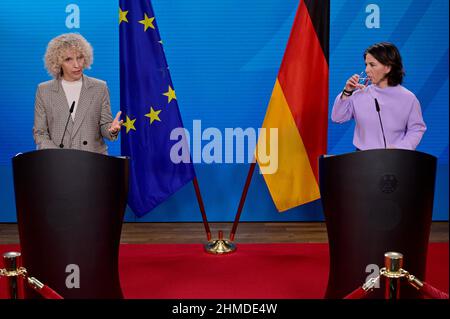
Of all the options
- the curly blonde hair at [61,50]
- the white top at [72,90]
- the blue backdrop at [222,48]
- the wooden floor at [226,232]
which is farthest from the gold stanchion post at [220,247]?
the curly blonde hair at [61,50]

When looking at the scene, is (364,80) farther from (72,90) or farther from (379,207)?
(72,90)

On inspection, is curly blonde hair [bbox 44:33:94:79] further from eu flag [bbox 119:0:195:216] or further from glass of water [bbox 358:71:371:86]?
glass of water [bbox 358:71:371:86]

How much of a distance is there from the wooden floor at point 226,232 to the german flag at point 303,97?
738mm

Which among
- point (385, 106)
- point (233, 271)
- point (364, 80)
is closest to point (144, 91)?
point (233, 271)

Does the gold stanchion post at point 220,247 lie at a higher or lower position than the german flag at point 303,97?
lower

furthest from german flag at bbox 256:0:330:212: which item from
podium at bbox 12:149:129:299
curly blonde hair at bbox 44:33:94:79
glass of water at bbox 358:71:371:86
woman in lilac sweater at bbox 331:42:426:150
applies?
podium at bbox 12:149:129:299

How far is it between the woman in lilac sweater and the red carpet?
0.89 m

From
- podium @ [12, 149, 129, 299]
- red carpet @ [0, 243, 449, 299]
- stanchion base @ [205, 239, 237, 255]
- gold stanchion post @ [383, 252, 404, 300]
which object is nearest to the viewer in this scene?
gold stanchion post @ [383, 252, 404, 300]

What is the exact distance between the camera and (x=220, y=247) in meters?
3.59

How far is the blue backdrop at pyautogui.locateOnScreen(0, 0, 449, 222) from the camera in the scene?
4230 mm

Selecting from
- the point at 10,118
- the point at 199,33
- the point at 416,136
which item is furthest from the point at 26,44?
the point at 416,136

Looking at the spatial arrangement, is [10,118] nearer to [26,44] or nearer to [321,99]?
[26,44]

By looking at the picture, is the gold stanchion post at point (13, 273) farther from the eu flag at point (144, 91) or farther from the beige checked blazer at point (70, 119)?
the eu flag at point (144, 91)

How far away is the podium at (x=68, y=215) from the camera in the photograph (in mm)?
2023
